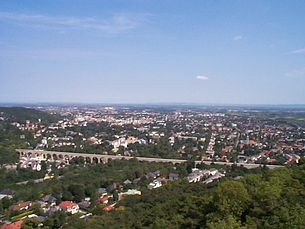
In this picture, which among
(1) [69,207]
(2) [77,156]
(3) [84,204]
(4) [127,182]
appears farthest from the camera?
(2) [77,156]

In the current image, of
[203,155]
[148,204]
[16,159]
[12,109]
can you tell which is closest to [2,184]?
[16,159]

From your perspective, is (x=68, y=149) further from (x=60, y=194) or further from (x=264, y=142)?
(x=264, y=142)

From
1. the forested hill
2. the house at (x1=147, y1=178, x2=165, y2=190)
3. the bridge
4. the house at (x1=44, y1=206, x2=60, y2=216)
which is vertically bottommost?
the bridge

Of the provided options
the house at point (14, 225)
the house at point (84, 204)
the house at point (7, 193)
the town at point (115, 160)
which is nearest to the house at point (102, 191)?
the town at point (115, 160)

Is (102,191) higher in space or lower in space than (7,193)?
higher

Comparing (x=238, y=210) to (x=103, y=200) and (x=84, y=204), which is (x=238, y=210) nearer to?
(x=84, y=204)

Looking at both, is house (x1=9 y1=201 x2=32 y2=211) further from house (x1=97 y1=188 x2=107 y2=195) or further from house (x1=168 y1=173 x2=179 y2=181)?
house (x1=168 y1=173 x2=179 y2=181)

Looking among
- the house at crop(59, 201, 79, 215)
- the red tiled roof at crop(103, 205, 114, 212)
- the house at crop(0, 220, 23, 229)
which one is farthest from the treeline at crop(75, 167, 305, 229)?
the house at crop(59, 201, 79, 215)

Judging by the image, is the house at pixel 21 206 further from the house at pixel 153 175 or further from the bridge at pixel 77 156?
the bridge at pixel 77 156

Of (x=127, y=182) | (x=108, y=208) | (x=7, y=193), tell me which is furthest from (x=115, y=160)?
(x=108, y=208)
